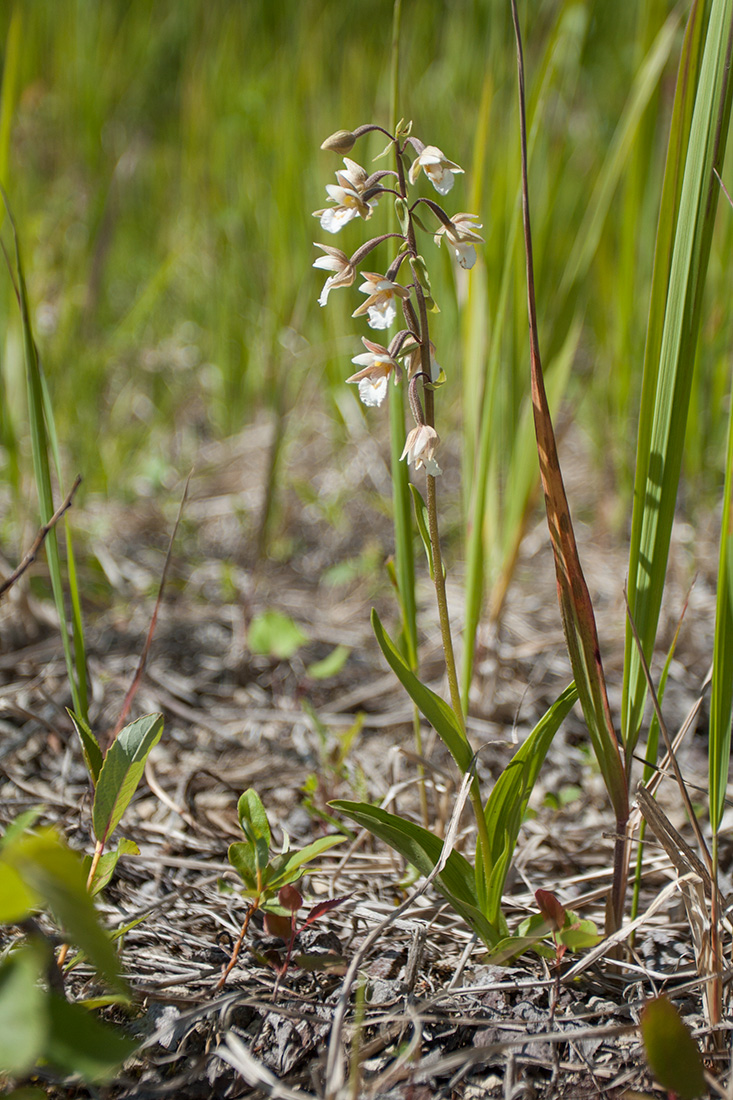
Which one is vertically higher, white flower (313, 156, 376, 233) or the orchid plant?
white flower (313, 156, 376, 233)

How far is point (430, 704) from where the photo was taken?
2.07 ft

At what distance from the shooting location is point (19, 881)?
1.35 ft

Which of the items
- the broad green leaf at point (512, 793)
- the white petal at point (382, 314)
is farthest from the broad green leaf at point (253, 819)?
the white petal at point (382, 314)

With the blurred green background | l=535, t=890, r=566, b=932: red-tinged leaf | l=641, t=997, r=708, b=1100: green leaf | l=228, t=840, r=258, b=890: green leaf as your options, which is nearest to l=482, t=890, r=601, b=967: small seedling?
l=535, t=890, r=566, b=932: red-tinged leaf

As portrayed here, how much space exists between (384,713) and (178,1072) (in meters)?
0.70

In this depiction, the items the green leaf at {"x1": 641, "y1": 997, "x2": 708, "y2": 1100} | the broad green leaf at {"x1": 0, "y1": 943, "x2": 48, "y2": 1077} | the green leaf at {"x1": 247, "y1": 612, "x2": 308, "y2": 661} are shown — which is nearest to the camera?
the broad green leaf at {"x1": 0, "y1": 943, "x2": 48, "y2": 1077}

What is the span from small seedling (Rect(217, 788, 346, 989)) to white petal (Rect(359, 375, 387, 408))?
40 cm

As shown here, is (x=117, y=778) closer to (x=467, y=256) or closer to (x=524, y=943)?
(x=524, y=943)

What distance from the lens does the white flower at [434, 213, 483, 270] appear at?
59cm

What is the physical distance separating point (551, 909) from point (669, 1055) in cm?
14

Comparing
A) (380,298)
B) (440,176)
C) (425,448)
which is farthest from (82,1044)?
(440,176)

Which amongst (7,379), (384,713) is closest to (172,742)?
(384,713)

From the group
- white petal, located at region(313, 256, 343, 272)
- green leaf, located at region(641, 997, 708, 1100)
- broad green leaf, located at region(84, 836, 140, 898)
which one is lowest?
green leaf, located at region(641, 997, 708, 1100)

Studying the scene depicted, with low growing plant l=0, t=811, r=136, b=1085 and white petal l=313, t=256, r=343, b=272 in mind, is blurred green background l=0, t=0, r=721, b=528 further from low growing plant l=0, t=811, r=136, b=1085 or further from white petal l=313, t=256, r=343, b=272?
low growing plant l=0, t=811, r=136, b=1085
